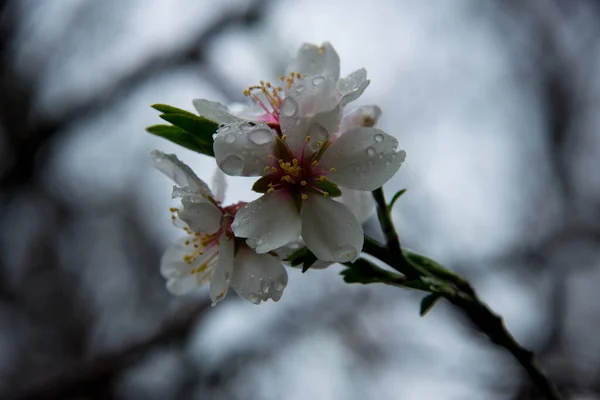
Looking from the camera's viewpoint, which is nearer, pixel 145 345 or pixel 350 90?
pixel 350 90

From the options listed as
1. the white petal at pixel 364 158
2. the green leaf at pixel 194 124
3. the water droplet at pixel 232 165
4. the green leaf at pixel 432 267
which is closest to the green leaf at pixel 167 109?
the green leaf at pixel 194 124

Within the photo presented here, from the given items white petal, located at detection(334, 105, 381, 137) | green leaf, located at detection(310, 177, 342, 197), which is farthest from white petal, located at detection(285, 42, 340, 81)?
green leaf, located at detection(310, 177, 342, 197)

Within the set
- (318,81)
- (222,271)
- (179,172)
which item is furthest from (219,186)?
(318,81)

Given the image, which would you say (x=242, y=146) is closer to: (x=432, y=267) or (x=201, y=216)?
(x=201, y=216)

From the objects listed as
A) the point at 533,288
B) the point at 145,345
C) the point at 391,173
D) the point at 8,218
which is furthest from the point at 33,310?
the point at 391,173

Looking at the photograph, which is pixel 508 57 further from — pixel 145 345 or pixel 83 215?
pixel 83 215

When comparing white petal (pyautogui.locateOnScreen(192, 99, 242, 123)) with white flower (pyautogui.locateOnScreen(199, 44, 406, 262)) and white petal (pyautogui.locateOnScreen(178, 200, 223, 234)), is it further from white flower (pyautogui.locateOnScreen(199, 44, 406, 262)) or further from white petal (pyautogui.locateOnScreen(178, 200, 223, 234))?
white petal (pyautogui.locateOnScreen(178, 200, 223, 234))

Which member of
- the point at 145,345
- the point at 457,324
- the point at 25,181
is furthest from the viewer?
the point at 25,181

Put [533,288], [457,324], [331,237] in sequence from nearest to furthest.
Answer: [331,237], [457,324], [533,288]
